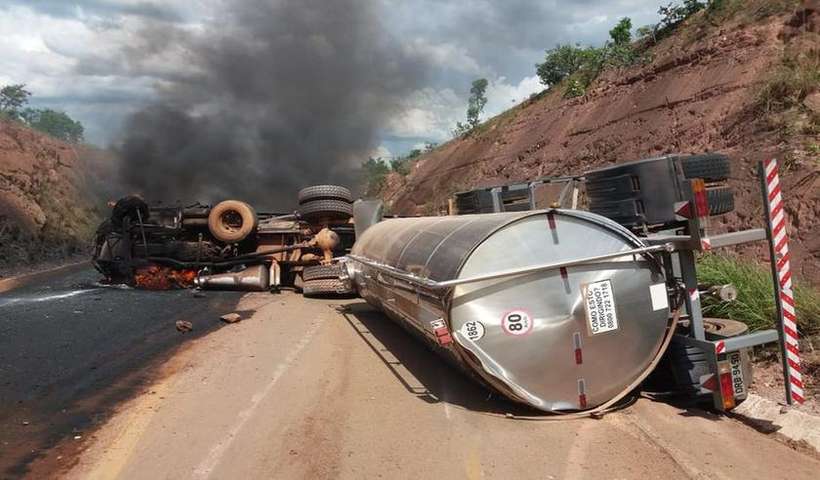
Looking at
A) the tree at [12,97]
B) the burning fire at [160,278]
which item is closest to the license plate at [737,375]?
the burning fire at [160,278]

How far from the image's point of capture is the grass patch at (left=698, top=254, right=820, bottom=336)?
19.0ft

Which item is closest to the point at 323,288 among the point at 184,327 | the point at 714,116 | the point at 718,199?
the point at 184,327

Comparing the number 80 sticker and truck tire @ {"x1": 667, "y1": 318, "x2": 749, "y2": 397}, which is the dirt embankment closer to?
the number 80 sticker

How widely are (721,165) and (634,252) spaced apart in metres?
1.18

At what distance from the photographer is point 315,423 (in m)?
4.81

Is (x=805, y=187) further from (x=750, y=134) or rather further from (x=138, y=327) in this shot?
(x=138, y=327)

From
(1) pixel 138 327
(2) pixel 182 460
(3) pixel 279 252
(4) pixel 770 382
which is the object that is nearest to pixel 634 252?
(4) pixel 770 382

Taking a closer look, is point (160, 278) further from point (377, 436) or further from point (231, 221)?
point (377, 436)

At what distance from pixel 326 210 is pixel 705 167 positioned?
8.50 m

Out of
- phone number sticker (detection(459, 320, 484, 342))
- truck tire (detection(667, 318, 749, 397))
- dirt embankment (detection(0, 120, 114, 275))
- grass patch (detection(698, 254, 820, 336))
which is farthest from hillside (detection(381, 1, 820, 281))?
dirt embankment (detection(0, 120, 114, 275))

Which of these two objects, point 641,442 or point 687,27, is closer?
point 641,442

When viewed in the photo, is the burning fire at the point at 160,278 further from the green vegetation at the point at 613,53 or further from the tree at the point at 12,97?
the tree at the point at 12,97

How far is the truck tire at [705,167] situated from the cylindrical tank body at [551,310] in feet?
2.59

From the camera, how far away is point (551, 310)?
4750mm
